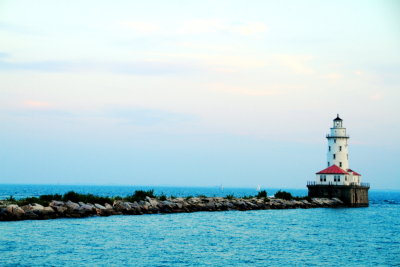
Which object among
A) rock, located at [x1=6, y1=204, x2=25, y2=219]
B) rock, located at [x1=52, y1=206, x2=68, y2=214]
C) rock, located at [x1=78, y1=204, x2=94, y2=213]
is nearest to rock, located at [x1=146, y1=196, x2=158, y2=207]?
rock, located at [x1=78, y1=204, x2=94, y2=213]

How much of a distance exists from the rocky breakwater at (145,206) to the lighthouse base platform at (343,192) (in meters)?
1.27

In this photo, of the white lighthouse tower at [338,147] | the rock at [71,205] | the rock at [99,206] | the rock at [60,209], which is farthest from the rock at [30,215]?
the white lighthouse tower at [338,147]

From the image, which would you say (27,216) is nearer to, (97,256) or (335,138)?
(97,256)

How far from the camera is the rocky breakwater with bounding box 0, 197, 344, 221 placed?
4716 cm

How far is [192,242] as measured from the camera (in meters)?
38.2

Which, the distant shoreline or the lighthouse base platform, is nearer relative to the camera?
the distant shoreline

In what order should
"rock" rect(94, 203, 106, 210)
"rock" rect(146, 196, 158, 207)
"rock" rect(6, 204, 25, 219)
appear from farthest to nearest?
1. "rock" rect(146, 196, 158, 207)
2. "rock" rect(94, 203, 106, 210)
3. "rock" rect(6, 204, 25, 219)

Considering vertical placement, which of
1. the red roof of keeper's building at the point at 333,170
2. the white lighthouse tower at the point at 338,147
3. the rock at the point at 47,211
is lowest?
the rock at the point at 47,211

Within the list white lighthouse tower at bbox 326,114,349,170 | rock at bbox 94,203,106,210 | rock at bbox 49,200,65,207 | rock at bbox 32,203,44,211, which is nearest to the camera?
rock at bbox 32,203,44,211

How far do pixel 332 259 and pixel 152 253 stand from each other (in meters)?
11.0

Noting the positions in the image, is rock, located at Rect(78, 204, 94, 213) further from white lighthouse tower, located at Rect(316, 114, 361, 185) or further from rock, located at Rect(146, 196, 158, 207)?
white lighthouse tower, located at Rect(316, 114, 361, 185)

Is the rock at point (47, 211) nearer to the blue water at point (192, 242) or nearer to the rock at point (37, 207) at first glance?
the rock at point (37, 207)

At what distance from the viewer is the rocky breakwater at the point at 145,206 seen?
155 ft

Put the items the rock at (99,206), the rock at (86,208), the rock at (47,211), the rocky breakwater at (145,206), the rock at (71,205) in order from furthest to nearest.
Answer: the rock at (99,206) → the rock at (86,208) → the rock at (71,205) → the rock at (47,211) → the rocky breakwater at (145,206)
